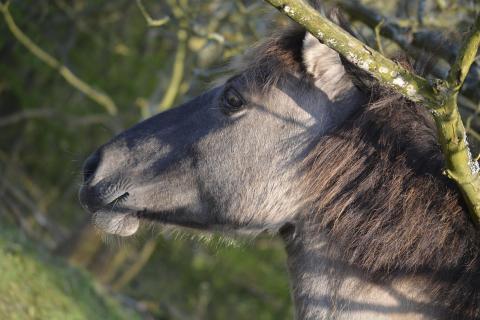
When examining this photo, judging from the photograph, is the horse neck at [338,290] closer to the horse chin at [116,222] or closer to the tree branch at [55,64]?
the horse chin at [116,222]

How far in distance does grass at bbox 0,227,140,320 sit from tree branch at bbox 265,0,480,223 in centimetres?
327

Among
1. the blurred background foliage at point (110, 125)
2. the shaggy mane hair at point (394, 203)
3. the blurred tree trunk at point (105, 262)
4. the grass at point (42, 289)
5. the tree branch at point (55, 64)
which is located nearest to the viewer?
the shaggy mane hair at point (394, 203)

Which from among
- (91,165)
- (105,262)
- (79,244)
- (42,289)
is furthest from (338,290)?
(105,262)

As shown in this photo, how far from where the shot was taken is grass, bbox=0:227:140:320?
5.39 metres

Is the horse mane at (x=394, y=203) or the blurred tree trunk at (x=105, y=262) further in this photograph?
the blurred tree trunk at (x=105, y=262)

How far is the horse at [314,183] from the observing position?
3139mm

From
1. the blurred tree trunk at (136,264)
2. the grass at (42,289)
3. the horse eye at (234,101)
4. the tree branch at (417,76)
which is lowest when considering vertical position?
the blurred tree trunk at (136,264)

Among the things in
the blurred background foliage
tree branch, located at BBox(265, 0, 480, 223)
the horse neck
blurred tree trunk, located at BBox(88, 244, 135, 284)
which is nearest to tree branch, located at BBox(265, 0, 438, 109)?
tree branch, located at BBox(265, 0, 480, 223)

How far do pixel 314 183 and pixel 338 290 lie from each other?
0.47 metres

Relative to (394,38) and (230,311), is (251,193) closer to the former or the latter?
(394,38)

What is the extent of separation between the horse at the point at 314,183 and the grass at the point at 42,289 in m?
1.97

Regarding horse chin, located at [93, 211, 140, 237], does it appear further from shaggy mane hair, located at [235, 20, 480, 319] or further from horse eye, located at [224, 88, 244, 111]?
shaggy mane hair, located at [235, 20, 480, 319]

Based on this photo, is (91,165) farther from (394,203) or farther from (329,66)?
(394,203)

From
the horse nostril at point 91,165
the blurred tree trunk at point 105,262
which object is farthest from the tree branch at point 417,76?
the blurred tree trunk at point 105,262
